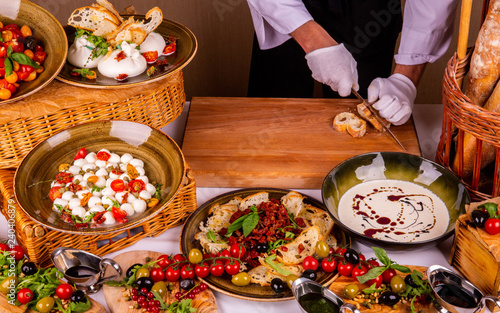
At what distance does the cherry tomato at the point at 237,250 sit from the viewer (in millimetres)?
1189

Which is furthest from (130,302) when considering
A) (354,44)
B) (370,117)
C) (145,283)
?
(354,44)

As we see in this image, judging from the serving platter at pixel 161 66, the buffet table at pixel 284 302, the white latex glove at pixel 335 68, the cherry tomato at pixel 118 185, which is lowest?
the buffet table at pixel 284 302

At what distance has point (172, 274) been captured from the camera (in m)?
1.16

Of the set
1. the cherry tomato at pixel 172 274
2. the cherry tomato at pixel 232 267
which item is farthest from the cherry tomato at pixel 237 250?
the cherry tomato at pixel 172 274

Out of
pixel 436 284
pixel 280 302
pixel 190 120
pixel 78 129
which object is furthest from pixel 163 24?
pixel 436 284

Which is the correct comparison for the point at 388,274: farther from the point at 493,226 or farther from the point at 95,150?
the point at 95,150

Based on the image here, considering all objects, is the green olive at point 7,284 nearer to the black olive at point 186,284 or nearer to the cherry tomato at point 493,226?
the black olive at point 186,284

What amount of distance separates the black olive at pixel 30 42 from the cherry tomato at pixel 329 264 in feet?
3.17

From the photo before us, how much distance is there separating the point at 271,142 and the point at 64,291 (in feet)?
2.62

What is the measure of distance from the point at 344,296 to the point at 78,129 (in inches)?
32.2

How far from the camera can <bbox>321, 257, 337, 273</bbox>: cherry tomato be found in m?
1.15

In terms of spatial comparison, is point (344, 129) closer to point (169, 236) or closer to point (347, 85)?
point (347, 85)

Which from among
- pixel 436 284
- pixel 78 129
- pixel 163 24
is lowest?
pixel 436 284

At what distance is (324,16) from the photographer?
2.08 meters
